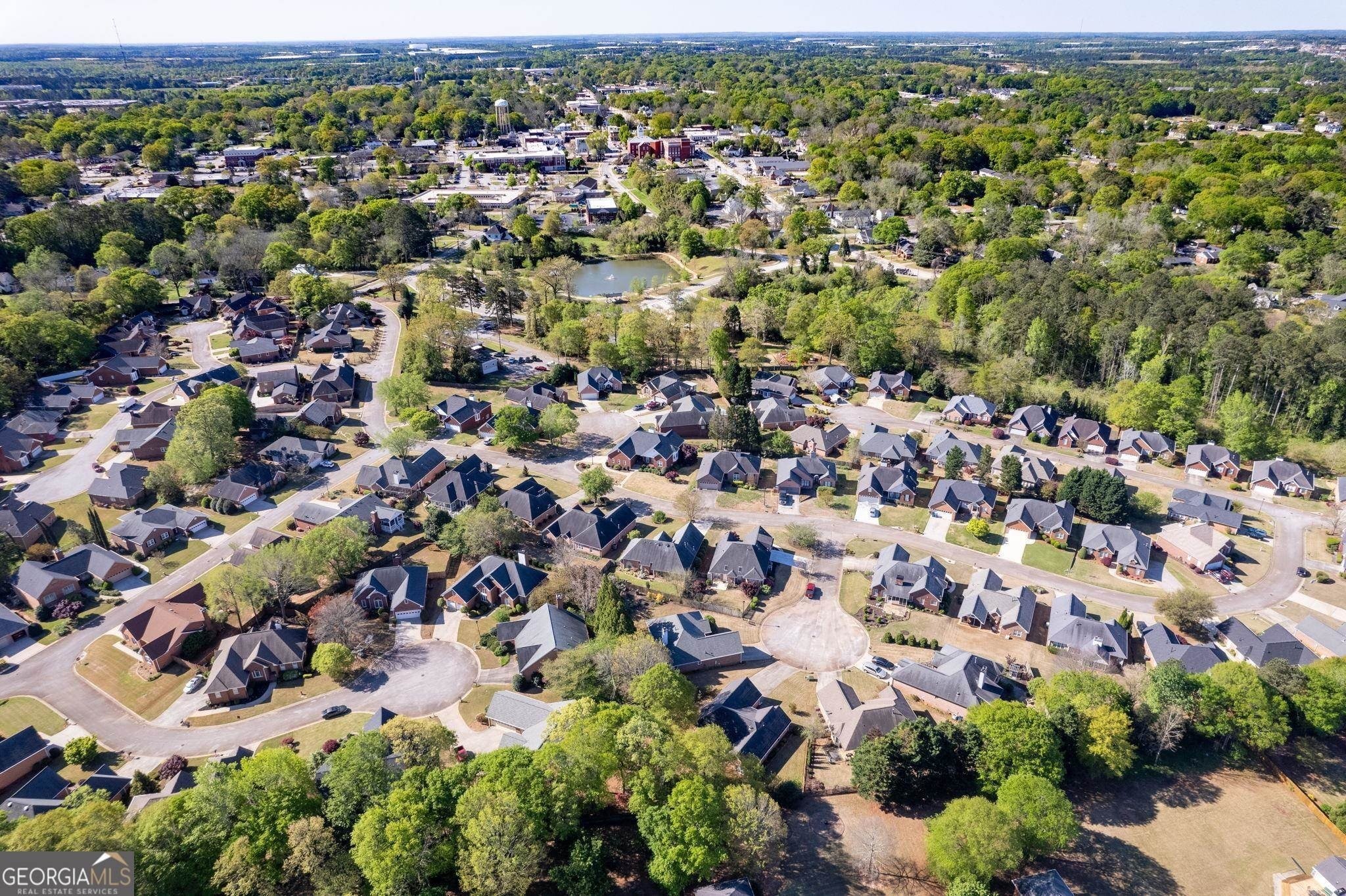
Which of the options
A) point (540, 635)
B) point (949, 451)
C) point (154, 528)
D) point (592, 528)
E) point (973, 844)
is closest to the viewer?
point (973, 844)

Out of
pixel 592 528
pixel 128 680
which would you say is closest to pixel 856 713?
pixel 592 528

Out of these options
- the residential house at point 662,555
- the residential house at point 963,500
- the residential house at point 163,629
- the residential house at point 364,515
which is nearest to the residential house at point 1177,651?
the residential house at point 963,500

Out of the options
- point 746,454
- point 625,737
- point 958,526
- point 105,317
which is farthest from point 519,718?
point 105,317

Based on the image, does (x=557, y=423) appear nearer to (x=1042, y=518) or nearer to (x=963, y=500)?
(x=963, y=500)

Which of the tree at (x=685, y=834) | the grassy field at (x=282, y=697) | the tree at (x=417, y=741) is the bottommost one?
the grassy field at (x=282, y=697)

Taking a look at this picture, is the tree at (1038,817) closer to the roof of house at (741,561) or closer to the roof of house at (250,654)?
the roof of house at (741,561)

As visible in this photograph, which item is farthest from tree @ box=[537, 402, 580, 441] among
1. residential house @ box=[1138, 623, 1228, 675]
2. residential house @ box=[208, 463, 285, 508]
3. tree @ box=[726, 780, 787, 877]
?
residential house @ box=[1138, 623, 1228, 675]
